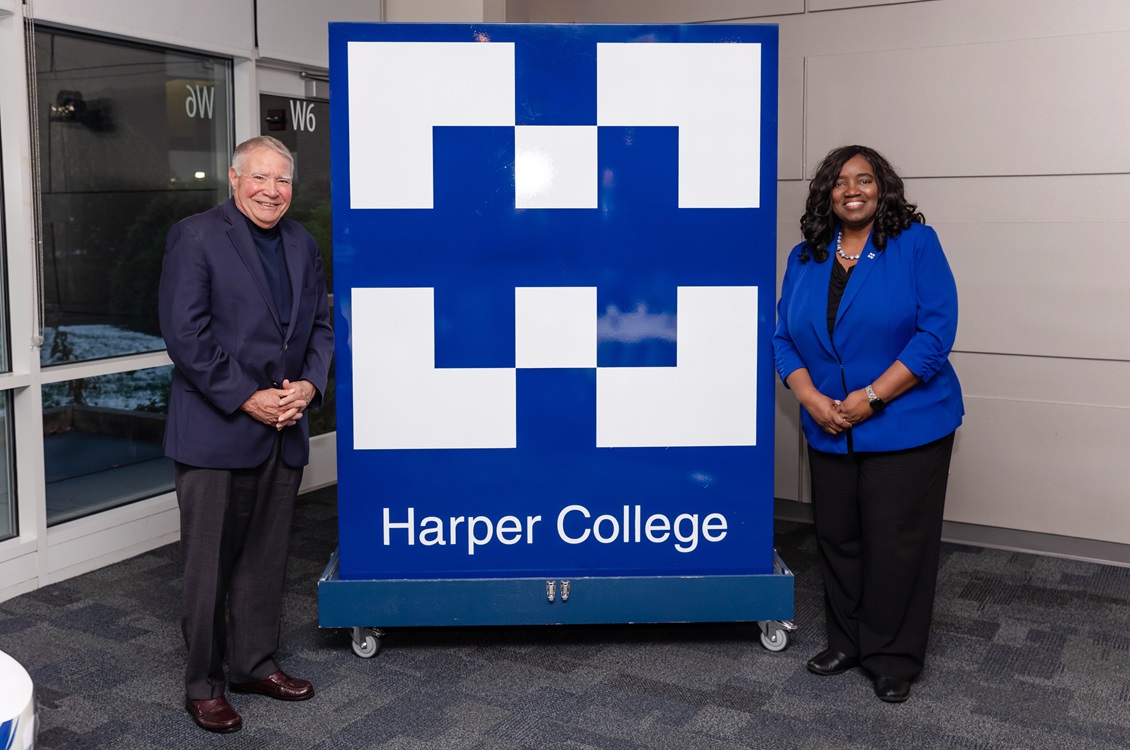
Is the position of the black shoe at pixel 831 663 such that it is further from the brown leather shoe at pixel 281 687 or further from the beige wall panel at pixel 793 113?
the beige wall panel at pixel 793 113

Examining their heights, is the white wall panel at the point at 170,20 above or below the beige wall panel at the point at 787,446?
above

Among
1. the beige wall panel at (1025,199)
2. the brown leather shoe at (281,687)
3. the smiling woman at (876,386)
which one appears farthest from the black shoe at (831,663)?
the beige wall panel at (1025,199)

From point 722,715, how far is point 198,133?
3019 millimetres

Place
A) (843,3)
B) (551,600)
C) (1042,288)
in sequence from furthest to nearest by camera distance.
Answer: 1. (843,3)
2. (1042,288)
3. (551,600)

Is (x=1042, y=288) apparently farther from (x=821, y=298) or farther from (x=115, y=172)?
(x=115, y=172)

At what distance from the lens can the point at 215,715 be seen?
244cm

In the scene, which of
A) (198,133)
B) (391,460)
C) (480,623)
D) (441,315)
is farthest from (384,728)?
(198,133)

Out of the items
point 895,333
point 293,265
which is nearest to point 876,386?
point 895,333

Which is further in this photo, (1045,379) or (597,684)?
(1045,379)

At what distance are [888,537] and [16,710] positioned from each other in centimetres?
194

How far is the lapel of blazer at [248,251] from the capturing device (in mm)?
2455

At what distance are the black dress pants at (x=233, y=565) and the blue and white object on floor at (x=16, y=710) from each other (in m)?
0.92

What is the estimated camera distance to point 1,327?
345cm

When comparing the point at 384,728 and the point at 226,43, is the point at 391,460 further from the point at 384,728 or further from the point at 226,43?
the point at 226,43
